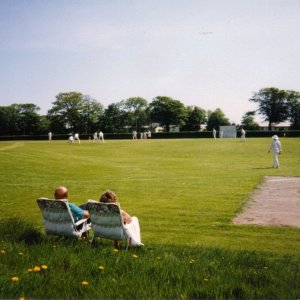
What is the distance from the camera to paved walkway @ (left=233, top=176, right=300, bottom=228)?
1031cm

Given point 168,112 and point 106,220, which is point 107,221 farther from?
point 168,112

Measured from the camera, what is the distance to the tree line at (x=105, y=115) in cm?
12375

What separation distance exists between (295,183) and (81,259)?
549 inches

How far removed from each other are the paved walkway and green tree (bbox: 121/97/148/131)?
116583mm

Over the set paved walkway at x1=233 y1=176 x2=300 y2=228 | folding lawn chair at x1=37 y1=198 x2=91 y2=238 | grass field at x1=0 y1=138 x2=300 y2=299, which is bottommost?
paved walkway at x1=233 y1=176 x2=300 y2=228

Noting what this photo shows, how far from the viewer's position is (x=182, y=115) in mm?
127875

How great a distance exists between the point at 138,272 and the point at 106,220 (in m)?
1.61

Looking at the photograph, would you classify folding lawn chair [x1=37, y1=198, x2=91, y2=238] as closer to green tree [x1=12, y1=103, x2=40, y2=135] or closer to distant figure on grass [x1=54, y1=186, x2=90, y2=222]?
distant figure on grass [x1=54, y1=186, x2=90, y2=222]

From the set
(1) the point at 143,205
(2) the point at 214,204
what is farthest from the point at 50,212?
(2) the point at 214,204

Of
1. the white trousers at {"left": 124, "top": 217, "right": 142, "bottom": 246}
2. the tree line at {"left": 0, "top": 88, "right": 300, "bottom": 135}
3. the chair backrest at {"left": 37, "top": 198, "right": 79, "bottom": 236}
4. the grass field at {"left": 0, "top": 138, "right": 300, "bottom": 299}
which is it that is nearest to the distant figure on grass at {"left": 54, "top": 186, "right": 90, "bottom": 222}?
the chair backrest at {"left": 37, "top": 198, "right": 79, "bottom": 236}

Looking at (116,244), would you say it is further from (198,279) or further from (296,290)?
(296,290)

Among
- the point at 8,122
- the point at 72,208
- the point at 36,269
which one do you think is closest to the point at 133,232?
the point at 72,208

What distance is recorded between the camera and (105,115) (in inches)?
4946

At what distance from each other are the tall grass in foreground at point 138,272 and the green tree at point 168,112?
396ft
